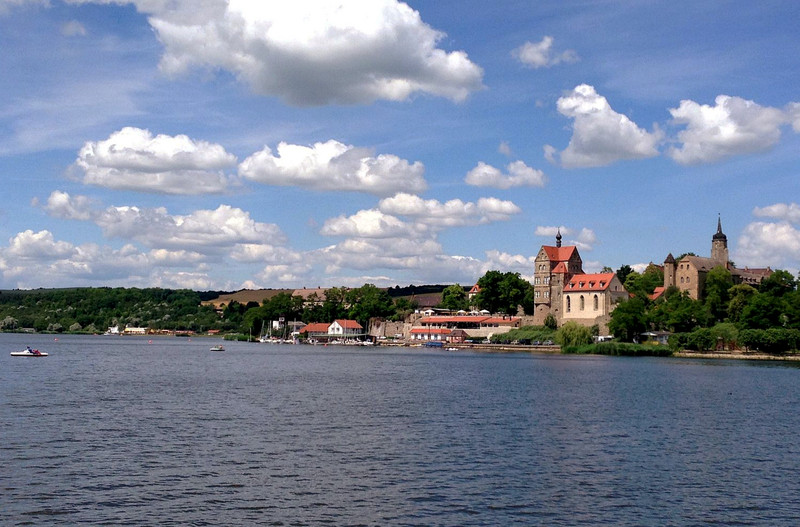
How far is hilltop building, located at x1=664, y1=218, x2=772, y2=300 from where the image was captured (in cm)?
12638

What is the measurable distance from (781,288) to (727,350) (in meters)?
Result: 13.9

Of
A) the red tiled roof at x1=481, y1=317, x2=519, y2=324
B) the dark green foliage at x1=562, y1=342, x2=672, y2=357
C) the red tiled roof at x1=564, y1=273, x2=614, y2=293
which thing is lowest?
the dark green foliage at x1=562, y1=342, x2=672, y2=357

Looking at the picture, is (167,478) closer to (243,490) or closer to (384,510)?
(243,490)

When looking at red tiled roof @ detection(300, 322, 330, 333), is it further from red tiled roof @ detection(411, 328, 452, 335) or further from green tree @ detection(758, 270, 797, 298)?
green tree @ detection(758, 270, 797, 298)

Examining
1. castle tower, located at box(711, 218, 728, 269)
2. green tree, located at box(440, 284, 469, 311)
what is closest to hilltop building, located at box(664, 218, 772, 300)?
castle tower, located at box(711, 218, 728, 269)

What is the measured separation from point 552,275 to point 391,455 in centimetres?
11288

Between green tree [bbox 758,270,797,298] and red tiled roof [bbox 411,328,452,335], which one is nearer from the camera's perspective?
green tree [bbox 758,270,797,298]

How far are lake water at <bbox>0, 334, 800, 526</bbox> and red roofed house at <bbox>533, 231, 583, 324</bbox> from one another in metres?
83.1

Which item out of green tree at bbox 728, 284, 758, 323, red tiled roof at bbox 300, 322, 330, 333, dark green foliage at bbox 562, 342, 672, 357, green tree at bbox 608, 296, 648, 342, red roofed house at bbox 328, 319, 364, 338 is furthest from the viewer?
red tiled roof at bbox 300, 322, 330, 333

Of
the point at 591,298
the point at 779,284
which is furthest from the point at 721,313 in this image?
the point at 591,298

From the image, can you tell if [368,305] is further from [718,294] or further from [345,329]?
[718,294]

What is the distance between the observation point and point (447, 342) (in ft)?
481

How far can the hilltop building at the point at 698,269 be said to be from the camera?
126 metres

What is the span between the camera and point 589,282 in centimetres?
13025
